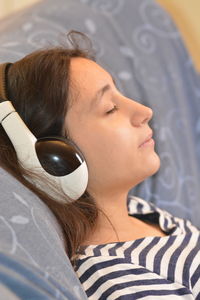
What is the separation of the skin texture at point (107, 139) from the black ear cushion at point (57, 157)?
0.09 metres

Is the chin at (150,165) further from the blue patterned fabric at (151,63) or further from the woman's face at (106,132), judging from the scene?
the blue patterned fabric at (151,63)

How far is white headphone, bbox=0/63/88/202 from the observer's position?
0.98 m

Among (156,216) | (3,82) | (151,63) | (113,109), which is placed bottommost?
(156,216)

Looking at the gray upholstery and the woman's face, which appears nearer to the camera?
the woman's face

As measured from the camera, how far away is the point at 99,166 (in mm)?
1098

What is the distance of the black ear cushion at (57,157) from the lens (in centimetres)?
98

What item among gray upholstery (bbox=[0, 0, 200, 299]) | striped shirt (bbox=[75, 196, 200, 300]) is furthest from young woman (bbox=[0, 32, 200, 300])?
gray upholstery (bbox=[0, 0, 200, 299])

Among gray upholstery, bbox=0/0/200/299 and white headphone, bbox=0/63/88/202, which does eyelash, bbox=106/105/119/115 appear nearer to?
white headphone, bbox=0/63/88/202

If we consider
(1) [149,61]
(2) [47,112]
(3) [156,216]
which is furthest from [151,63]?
(2) [47,112]

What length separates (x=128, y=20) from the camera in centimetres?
167

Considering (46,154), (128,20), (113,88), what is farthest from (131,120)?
(128,20)

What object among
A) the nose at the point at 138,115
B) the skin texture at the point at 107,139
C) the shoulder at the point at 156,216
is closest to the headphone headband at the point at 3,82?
the skin texture at the point at 107,139

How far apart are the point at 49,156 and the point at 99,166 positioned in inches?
5.8

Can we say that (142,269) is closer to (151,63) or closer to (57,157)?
(57,157)
